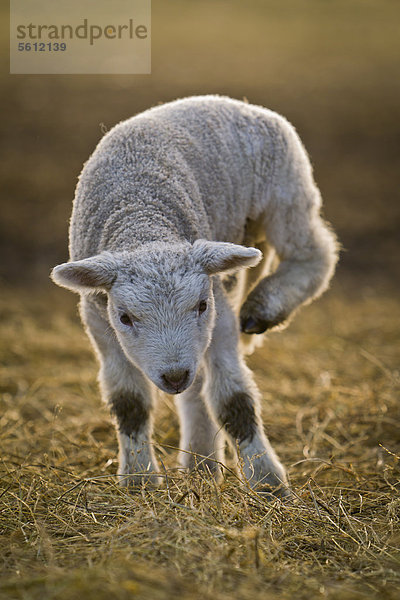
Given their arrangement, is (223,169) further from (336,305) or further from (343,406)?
(336,305)

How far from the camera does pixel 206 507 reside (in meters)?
3.58

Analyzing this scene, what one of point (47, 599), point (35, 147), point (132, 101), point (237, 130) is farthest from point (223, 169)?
point (132, 101)

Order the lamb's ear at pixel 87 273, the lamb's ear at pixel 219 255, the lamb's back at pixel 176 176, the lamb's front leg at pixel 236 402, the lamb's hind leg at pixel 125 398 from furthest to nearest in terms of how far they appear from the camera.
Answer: the lamb's hind leg at pixel 125 398 < the lamb's front leg at pixel 236 402 < the lamb's back at pixel 176 176 < the lamb's ear at pixel 219 255 < the lamb's ear at pixel 87 273

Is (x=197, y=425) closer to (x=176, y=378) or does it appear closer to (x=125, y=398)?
(x=125, y=398)

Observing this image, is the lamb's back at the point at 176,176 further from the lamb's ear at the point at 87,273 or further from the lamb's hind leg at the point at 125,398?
the lamb's hind leg at the point at 125,398

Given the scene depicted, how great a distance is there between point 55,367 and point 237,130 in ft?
12.0

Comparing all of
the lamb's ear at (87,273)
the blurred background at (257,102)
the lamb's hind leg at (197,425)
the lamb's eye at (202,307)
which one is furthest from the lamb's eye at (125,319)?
the blurred background at (257,102)

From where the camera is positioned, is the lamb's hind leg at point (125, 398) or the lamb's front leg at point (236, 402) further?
the lamb's hind leg at point (125, 398)

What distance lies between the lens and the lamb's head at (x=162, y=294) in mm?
3621

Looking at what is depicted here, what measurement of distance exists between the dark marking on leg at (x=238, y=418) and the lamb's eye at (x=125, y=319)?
2.93 ft

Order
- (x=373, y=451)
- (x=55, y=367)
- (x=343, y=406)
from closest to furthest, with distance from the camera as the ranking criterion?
(x=373, y=451)
(x=343, y=406)
(x=55, y=367)

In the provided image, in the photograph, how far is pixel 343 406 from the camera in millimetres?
6176

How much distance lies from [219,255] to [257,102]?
11.7 m

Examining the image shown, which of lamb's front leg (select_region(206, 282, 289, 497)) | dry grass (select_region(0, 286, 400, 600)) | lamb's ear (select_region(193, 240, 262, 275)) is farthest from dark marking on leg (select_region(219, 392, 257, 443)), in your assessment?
lamb's ear (select_region(193, 240, 262, 275))
